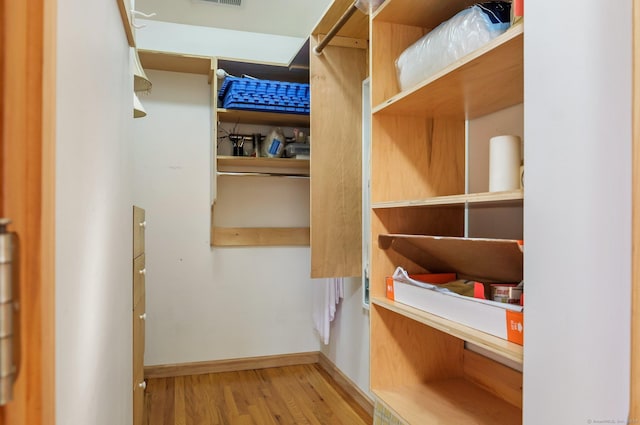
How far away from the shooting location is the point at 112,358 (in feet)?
4.00

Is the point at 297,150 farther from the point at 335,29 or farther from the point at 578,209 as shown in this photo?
the point at 578,209

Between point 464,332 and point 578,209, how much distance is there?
461mm

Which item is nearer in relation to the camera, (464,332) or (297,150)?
(464,332)

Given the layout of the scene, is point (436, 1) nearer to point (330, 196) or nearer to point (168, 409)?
point (330, 196)

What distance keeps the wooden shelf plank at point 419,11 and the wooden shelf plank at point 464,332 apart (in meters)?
0.98

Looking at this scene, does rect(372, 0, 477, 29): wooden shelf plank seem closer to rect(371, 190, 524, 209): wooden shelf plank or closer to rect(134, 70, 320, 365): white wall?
rect(371, 190, 524, 209): wooden shelf plank

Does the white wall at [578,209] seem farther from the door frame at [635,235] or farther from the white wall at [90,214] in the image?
the white wall at [90,214]

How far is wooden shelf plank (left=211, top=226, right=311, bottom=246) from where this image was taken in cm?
324

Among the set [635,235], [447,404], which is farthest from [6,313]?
[447,404]

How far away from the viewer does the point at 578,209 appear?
0.76 meters

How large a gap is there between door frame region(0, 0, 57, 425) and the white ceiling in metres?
2.62

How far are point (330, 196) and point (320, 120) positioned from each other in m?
0.40

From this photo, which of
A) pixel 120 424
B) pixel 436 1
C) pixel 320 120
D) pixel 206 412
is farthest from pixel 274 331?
pixel 436 1

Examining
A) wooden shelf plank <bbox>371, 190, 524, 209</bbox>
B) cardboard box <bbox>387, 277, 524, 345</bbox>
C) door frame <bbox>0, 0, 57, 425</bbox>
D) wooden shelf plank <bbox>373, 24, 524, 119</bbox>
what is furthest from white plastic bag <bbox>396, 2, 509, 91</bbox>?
door frame <bbox>0, 0, 57, 425</bbox>
